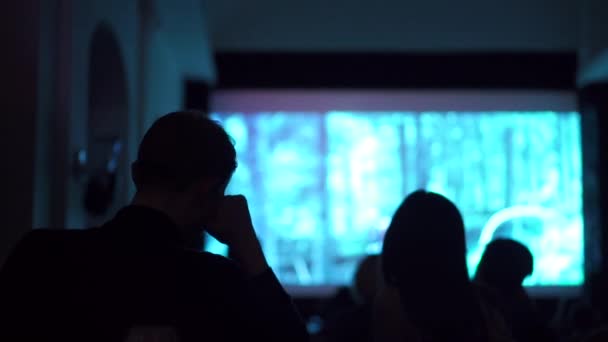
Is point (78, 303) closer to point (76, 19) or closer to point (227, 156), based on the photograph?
point (227, 156)

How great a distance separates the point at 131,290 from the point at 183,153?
0.17 metres

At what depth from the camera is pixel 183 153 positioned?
918 millimetres

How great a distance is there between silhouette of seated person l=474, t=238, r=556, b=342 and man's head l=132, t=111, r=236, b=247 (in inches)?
50.9

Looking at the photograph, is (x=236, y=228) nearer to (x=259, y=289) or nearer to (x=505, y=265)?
(x=259, y=289)

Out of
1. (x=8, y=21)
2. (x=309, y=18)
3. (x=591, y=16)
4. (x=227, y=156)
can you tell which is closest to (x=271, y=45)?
(x=309, y=18)

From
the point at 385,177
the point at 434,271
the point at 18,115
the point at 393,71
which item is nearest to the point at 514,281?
the point at 434,271

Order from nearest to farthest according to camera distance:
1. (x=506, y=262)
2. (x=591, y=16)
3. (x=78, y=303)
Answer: (x=78, y=303), (x=506, y=262), (x=591, y=16)

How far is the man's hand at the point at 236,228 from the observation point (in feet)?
3.14

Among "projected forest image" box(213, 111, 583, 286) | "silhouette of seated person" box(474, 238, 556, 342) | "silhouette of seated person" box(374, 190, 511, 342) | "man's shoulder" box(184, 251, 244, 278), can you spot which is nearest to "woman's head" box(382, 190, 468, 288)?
"silhouette of seated person" box(374, 190, 511, 342)

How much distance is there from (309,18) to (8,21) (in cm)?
487

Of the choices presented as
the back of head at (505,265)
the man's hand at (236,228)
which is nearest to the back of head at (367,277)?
the back of head at (505,265)

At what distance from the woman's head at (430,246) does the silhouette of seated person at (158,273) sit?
0.82m

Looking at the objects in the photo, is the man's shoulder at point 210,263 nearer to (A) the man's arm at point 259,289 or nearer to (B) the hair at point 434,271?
(A) the man's arm at point 259,289

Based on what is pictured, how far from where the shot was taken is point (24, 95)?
2789mm
